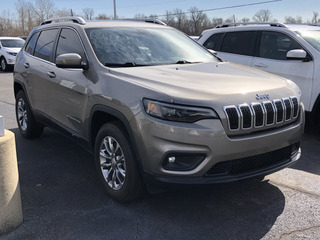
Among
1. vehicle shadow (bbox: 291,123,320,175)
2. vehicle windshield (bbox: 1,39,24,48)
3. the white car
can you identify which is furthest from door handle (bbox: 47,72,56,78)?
vehicle windshield (bbox: 1,39,24,48)

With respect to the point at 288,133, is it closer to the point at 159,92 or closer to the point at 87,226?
the point at 159,92

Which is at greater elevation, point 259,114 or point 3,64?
point 259,114

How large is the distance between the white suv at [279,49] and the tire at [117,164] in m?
3.49

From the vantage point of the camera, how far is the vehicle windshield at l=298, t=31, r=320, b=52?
5.64 m

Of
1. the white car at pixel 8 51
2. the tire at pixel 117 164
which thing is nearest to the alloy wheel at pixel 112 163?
the tire at pixel 117 164

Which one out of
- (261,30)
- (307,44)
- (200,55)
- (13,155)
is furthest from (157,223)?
(261,30)

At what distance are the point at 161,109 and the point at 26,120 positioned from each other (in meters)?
3.50

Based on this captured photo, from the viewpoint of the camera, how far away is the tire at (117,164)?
10.4 ft

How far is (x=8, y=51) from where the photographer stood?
18.7 m

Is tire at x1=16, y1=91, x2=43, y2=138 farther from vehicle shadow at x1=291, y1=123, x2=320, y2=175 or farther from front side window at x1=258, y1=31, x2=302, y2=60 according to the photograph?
front side window at x1=258, y1=31, x2=302, y2=60

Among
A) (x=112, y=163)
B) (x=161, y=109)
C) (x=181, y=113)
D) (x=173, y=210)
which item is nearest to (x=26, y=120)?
(x=112, y=163)

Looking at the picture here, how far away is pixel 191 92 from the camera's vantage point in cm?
295

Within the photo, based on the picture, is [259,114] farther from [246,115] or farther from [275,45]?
[275,45]

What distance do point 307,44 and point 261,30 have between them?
1.03m
